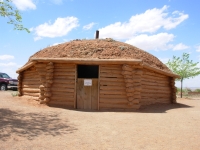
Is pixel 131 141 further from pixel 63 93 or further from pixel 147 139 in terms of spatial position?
pixel 63 93

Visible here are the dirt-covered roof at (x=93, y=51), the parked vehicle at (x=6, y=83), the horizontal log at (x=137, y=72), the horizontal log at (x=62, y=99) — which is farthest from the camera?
the parked vehicle at (x=6, y=83)

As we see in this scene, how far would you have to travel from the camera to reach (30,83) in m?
13.2

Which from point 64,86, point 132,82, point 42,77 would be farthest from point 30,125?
point 132,82

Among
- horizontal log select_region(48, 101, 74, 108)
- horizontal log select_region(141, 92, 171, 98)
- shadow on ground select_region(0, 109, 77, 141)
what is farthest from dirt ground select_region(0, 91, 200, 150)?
horizontal log select_region(141, 92, 171, 98)

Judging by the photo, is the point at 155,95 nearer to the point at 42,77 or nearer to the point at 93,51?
the point at 93,51

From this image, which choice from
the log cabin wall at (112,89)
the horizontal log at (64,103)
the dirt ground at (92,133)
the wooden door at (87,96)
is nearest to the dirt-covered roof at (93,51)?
the log cabin wall at (112,89)

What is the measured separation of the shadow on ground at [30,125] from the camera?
597cm

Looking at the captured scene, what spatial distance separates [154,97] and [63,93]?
556 cm

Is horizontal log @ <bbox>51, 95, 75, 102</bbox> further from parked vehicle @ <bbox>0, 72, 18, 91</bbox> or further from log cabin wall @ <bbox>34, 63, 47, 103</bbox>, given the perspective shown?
parked vehicle @ <bbox>0, 72, 18, 91</bbox>

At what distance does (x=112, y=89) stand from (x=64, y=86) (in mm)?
2515

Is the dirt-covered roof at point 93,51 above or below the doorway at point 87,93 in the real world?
above

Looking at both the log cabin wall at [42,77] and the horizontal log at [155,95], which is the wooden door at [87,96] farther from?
the horizontal log at [155,95]

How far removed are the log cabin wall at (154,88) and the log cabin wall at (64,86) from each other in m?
3.89

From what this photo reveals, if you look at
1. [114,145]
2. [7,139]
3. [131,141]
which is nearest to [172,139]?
[131,141]
